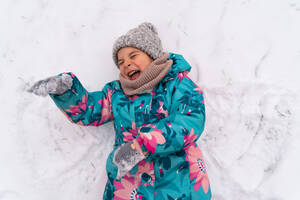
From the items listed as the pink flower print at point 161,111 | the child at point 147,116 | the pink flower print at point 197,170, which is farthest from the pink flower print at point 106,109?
the pink flower print at point 197,170

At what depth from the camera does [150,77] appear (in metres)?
0.95

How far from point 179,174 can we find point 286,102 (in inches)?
25.5

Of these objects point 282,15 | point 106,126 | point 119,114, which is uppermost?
point 282,15

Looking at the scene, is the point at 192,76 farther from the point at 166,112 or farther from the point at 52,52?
the point at 52,52

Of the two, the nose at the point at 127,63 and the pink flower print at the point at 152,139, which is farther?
the nose at the point at 127,63

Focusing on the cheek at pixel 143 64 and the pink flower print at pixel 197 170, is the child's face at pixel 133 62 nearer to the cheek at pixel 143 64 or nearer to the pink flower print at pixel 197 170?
the cheek at pixel 143 64

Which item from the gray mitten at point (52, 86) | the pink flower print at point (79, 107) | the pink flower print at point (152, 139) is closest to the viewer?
the pink flower print at point (152, 139)

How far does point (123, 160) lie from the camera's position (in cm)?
75

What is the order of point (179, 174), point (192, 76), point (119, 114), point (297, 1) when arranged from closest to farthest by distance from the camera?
point (179, 174) < point (119, 114) < point (297, 1) < point (192, 76)

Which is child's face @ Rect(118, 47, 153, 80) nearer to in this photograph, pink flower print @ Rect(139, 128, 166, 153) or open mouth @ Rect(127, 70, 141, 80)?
open mouth @ Rect(127, 70, 141, 80)

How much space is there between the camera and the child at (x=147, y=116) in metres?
0.78

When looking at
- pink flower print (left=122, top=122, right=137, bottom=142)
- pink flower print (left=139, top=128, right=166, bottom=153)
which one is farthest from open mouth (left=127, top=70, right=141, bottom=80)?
pink flower print (left=139, top=128, right=166, bottom=153)

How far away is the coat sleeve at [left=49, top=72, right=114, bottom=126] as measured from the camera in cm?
94

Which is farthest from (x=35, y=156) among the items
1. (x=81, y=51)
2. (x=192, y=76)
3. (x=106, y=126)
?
(x=192, y=76)
